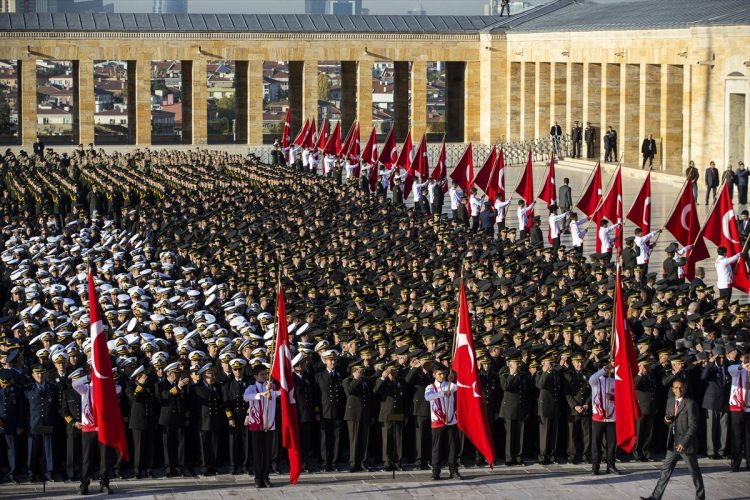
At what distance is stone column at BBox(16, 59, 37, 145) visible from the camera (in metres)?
51.1

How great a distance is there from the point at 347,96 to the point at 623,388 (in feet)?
135

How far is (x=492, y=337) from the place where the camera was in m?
16.4

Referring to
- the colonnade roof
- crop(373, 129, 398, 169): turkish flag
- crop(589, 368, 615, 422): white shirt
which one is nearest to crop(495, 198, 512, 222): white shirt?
crop(373, 129, 398, 169): turkish flag

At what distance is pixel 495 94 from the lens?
52.8 m

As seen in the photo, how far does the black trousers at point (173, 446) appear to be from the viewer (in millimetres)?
15100

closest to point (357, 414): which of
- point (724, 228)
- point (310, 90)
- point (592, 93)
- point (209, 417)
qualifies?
point (209, 417)

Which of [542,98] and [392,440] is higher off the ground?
[542,98]

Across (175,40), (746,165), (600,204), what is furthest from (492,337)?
(175,40)

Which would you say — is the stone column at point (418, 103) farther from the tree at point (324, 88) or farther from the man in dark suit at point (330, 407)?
the tree at point (324, 88)

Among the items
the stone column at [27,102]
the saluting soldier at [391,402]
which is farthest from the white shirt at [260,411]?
the stone column at [27,102]

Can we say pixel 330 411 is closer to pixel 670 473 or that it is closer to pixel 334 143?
pixel 670 473

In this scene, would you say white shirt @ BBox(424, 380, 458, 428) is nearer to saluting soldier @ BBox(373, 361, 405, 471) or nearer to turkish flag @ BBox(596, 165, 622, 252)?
saluting soldier @ BBox(373, 361, 405, 471)

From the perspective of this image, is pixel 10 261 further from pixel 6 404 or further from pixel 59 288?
pixel 6 404

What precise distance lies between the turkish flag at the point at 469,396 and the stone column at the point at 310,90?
124ft
